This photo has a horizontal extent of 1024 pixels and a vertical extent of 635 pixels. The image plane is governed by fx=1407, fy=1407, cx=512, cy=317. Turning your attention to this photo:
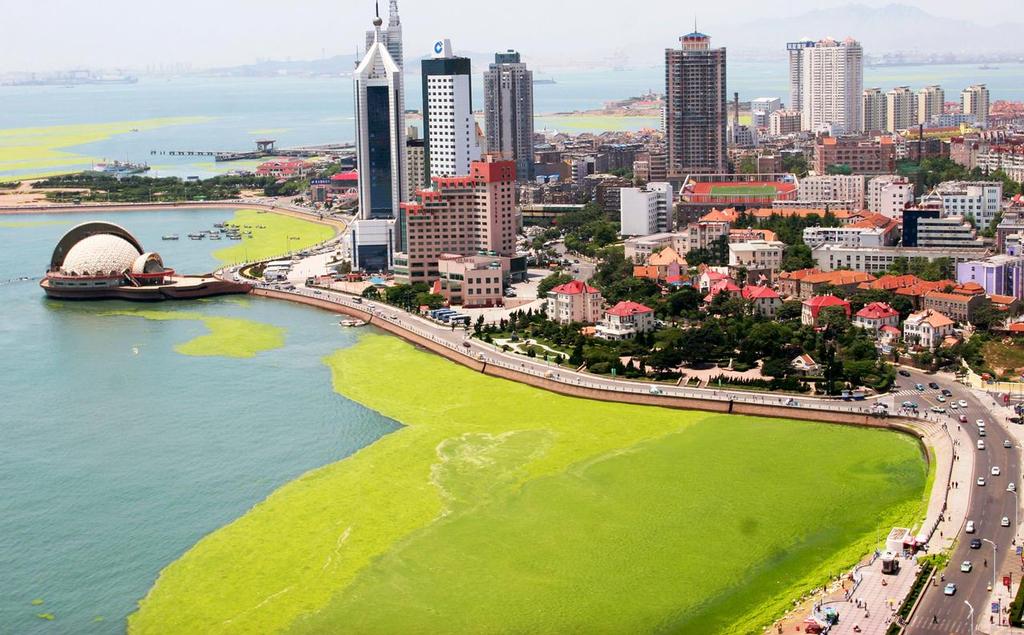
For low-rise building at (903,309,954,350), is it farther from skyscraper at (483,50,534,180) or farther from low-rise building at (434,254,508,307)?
skyscraper at (483,50,534,180)

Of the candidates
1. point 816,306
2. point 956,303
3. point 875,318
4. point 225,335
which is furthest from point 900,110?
point 225,335

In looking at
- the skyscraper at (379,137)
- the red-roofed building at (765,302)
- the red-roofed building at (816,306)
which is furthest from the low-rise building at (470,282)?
the red-roofed building at (816,306)

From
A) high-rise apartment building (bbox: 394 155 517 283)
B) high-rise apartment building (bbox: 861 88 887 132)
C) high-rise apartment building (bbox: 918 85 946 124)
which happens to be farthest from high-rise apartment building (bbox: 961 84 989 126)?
high-rise apartment building (bbox: 394 155 517 283)

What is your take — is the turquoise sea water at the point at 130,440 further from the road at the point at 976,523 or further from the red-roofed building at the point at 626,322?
the road at the point at 976,523

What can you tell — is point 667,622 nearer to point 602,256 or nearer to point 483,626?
point 483,626

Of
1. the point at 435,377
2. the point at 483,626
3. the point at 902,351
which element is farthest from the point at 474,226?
the point at 483,626

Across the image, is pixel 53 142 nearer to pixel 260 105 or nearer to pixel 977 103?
pixel 260 105
